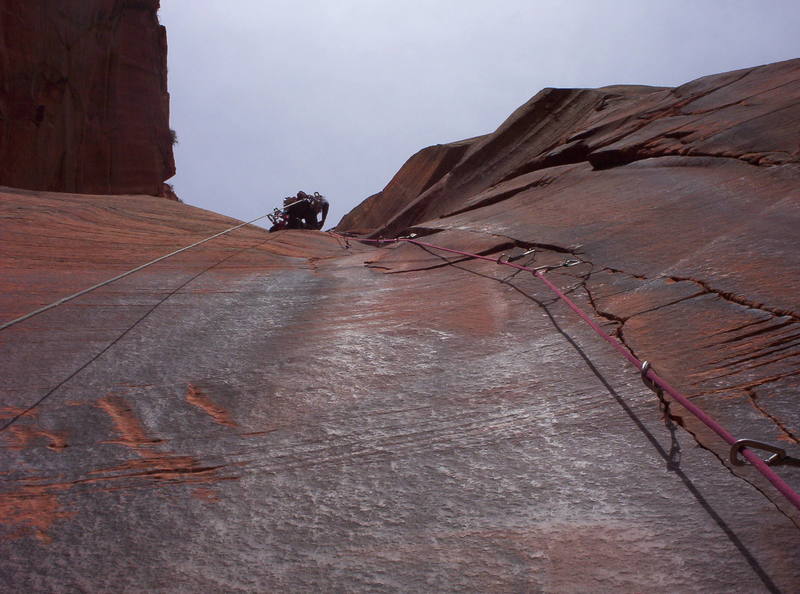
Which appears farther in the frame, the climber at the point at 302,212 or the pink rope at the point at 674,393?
the climber at the point at 302,212

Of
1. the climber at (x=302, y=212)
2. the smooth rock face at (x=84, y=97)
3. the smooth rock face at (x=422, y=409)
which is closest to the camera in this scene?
the smooth rock face at (x=422, y=409)

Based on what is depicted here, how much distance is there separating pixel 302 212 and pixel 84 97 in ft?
25.3

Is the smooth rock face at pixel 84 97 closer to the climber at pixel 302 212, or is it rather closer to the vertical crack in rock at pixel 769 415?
the climber at pixel 302 212

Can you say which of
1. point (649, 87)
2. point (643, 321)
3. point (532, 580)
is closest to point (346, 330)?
point (643, 321)

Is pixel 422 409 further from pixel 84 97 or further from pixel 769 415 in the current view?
pixel 84 97

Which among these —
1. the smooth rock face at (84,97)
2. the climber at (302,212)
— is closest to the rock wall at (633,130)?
the climber at (302,212)

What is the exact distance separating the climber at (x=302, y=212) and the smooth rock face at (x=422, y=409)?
4.69 m

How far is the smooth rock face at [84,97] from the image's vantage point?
1184cm


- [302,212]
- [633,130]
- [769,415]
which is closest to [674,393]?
[769,415]

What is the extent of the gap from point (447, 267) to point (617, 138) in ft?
9.20

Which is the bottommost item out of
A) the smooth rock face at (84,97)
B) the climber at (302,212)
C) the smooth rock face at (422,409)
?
the smooth rock face at (422,409)

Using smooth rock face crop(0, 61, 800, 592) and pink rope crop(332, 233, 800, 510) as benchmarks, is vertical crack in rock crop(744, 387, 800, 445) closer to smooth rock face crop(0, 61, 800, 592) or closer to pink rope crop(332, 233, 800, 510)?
smooth rock face crop(0, 61, 800, 592)

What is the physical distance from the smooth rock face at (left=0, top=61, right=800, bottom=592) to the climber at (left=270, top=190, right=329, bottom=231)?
4.69 meters

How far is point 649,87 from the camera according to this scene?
834cm
